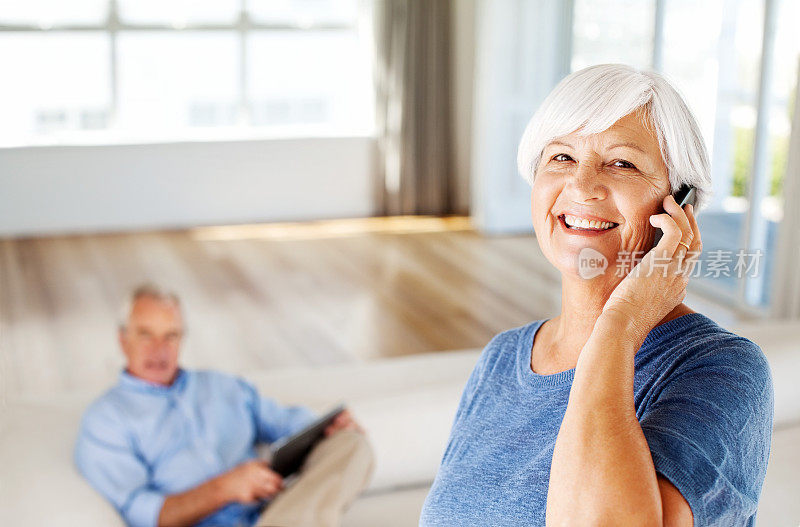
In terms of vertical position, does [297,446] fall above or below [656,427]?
below

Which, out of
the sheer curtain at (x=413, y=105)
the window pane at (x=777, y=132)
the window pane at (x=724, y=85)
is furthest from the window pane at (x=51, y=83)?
the window pane at (x=777, y=132)

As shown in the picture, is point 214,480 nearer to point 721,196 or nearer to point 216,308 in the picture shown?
point 216,308

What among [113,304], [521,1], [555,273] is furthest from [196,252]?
[521,1]

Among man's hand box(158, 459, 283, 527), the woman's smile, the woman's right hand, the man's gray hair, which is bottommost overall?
man's hand box(158, 459, 283, 527)

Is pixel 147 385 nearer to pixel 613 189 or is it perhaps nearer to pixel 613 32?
pixel 613 189

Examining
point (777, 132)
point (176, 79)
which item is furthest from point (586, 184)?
point (176, 79)

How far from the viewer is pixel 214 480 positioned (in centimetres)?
228

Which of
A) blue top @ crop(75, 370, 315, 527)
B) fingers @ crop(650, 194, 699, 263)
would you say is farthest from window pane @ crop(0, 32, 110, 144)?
fingers @ crop(650, 194, 699, 263)

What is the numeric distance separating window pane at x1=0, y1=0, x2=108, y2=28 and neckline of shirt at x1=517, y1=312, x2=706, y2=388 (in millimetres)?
6078

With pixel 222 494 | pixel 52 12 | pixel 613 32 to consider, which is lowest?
pixel 222 494

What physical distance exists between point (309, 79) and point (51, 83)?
1828mm

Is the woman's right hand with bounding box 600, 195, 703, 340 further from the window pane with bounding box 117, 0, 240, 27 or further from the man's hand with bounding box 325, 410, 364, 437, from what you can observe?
the window pane with bounding box 117, 0, 240, 27

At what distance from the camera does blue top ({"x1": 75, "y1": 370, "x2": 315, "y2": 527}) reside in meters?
2.27

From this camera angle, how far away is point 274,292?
17.8ft
